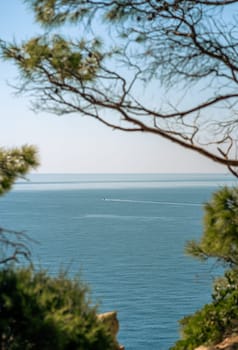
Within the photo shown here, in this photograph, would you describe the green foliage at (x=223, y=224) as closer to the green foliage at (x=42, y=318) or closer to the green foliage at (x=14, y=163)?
the green foliage at (x=14, y=163)

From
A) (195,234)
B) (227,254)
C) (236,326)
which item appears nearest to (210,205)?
(227,254)

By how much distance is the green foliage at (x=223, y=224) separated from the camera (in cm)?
511

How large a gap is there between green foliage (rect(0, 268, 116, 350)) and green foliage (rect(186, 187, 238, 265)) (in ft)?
6.88

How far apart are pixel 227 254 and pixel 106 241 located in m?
35.2

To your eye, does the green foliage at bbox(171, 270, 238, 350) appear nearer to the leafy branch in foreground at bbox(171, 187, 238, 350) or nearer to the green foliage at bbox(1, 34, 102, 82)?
the leafy branch in foreground at bbox(171, 187, 238, 350)

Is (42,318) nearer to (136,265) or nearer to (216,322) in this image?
(216,322)

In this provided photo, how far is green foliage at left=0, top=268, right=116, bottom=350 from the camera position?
9.49ft

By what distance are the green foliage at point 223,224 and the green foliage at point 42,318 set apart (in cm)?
210

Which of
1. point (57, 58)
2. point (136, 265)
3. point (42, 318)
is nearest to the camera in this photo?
point (42, 318)

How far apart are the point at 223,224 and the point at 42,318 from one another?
101 inches

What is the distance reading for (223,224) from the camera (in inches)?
202

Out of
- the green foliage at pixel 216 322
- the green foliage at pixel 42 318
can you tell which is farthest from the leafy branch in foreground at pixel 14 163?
the green foliage at pixel 42 318

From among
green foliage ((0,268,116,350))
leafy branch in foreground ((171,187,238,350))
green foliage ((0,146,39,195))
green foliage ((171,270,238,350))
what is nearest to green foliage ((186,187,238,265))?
leafy branch in foreground ((171,187,238,350))

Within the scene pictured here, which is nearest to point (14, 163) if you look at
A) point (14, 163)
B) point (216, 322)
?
point (14, 163)
